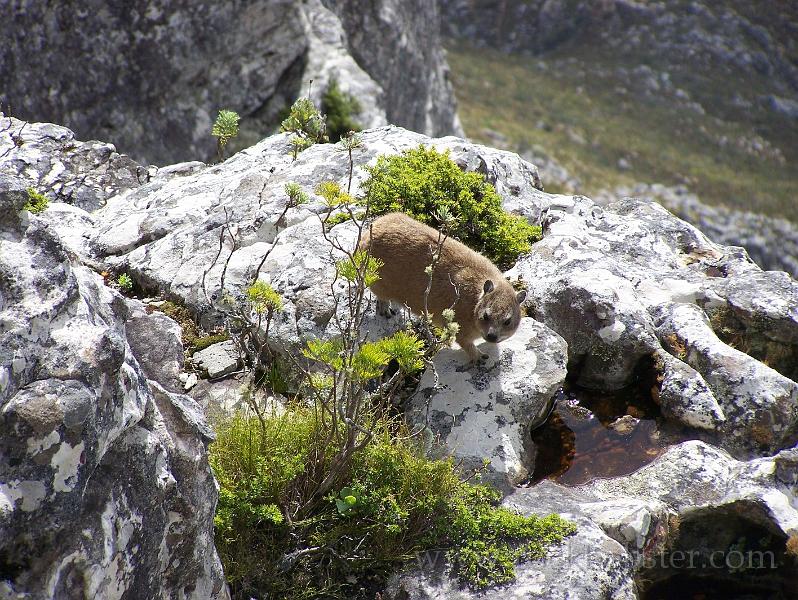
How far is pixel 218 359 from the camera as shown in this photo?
8.56m

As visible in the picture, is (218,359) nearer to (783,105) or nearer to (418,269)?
(418,269)

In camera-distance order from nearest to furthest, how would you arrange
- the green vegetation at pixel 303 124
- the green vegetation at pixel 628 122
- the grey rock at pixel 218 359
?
1. the grey rock at pixel 218 359
2. the green vegetation at pixel 303 124
3. the green vegetation at pixel 628 122

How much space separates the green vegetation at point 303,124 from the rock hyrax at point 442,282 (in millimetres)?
2482

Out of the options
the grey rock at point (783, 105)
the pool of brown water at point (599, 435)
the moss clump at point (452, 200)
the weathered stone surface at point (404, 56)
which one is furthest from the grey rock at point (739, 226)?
the pool of brown water at point (599, 435)

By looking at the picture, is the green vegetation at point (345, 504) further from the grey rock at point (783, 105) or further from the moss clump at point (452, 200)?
the grey rock at point (783, 105)

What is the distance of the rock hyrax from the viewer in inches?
326

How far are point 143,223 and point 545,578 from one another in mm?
7803

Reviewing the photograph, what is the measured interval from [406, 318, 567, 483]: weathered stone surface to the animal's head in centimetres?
49

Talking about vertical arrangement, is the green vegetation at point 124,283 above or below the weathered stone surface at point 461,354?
below

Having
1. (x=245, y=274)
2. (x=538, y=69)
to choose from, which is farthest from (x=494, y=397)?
(x=538, y=69)

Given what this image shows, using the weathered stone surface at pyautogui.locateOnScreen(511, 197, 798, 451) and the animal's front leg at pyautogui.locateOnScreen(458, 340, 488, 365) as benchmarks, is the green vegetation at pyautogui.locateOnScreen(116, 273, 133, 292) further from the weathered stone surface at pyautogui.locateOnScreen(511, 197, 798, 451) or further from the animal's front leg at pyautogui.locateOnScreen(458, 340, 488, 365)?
the weathered stone surface at pyautogui.locateOnScreen(511, 197, 798, 451)

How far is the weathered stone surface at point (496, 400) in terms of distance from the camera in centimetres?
776

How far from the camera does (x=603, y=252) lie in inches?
415

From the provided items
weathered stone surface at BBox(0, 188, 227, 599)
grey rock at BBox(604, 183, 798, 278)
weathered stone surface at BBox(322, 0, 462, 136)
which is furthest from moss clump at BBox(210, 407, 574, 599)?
grey rock at BBox(604, 183, 798, 278)
